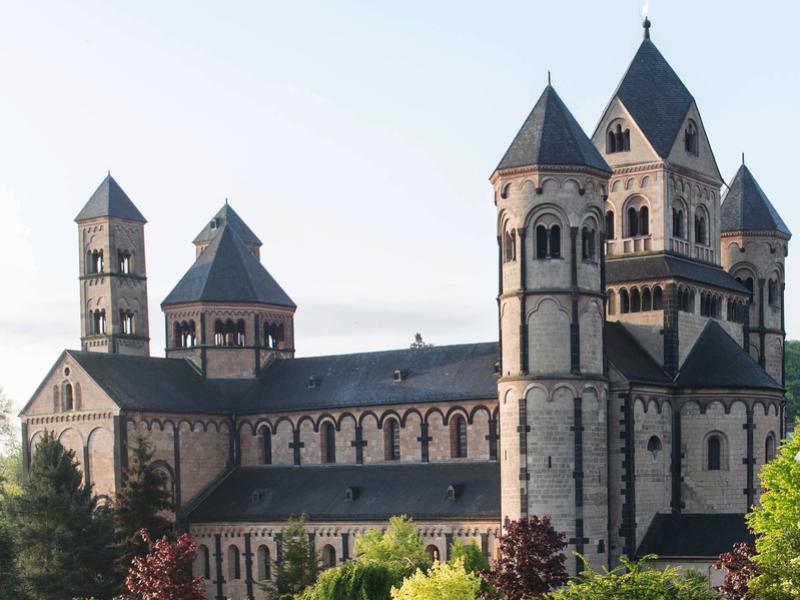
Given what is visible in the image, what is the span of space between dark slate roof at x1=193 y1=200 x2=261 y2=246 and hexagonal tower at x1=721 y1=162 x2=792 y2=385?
36.3 meters

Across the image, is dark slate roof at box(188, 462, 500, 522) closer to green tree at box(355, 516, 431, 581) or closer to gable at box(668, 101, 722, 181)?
green tree at box(355, 516, 431, 581)

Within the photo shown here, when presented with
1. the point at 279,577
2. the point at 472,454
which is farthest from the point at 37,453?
the point at 472,454

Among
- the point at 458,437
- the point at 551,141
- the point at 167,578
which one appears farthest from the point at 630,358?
the point at 167,578

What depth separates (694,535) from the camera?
76.6 meters

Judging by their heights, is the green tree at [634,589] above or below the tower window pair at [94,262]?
below

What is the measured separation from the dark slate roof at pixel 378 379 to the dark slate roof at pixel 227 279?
185 inches

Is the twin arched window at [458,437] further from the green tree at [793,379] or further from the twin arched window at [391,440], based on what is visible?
the green tree at [793,379]

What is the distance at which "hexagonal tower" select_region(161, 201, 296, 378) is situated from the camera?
98250 mm

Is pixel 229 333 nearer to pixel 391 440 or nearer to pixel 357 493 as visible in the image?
pixel 391 440

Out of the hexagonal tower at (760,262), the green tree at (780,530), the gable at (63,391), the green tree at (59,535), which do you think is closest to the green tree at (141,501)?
the green tree at (59,535)

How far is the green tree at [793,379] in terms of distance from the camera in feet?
500

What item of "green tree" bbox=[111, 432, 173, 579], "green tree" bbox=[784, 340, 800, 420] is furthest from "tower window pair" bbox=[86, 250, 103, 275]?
"green tree" bbox=[784, 340, 800, 420]

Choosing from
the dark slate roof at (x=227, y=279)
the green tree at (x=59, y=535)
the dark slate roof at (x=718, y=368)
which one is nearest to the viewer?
the green tree at (x=59, y=535)

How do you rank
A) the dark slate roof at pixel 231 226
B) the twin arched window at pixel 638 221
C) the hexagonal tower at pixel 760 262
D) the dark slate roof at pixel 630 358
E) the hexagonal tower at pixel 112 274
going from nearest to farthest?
the dark slate roof at pixel 630 358 → the twin arched window at pixel 638 221 → the hexagonal tower at pixel 760 262 → the hexagonal tower at pixel 112 274 → the dark slate roof at pixel 231 226
